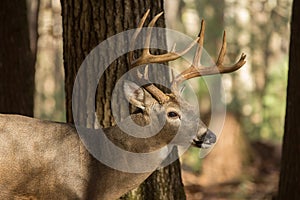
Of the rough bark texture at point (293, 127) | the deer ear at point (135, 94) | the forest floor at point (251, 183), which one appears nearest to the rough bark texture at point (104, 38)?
the deer ear at point (135, 94)

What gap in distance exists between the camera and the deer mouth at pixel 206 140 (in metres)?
7.22

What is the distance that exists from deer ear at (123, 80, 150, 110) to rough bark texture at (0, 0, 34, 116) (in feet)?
11.1

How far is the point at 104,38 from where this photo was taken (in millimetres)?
7973

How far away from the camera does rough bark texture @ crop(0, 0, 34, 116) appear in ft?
34.6

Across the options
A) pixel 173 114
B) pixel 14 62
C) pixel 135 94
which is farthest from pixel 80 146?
pixel 14 62

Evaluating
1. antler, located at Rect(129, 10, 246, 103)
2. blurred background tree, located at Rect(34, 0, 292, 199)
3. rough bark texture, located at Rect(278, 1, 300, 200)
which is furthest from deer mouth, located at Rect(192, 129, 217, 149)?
blurred background tree, located at Rect(34, 0, 292, 199)

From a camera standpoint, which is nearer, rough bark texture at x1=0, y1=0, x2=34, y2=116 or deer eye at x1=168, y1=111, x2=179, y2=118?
deer eye at x1=168, y1=111, x2=179, y2=118

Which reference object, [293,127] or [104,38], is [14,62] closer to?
[104,38]

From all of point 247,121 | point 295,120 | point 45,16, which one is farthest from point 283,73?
point 295,120

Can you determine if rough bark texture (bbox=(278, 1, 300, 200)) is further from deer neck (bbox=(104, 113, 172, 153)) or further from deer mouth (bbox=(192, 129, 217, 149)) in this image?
deer neck (bbox=(104, 113, 172, 153))

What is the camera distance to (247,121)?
2166cm

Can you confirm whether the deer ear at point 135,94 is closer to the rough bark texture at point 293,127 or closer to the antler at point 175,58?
the antler at point 175,58

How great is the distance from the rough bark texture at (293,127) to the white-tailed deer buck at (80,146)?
1493 millimetres

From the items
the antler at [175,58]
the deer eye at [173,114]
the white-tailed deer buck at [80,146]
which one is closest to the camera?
the white-tailed deer buck at [80,146]
